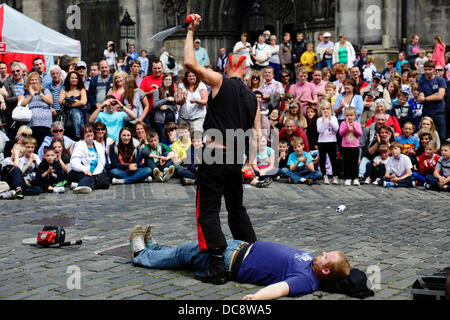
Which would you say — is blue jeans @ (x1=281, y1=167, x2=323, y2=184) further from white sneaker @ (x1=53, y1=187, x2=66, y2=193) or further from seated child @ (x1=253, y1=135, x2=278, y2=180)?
white sneaker @ (x1=53, y1=187, x2=66, y2=193)

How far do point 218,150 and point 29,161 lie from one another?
21.4ft

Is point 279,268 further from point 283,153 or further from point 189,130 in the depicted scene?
point 189,130

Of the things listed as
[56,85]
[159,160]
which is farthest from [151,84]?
[159,160]

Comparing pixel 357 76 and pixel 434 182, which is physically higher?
pixel 357 76

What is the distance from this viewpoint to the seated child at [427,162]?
11.6m

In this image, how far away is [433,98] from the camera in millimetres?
13047

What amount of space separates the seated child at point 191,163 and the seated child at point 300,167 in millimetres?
1633

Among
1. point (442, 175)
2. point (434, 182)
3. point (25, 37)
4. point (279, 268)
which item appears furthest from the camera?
point (25, 37)

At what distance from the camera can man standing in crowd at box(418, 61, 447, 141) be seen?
13.1 m

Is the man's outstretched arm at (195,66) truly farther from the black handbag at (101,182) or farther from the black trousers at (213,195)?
the black handbag at (101,182)

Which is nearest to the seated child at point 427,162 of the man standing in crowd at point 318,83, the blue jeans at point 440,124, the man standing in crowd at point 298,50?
the blue jeans at point 440,124

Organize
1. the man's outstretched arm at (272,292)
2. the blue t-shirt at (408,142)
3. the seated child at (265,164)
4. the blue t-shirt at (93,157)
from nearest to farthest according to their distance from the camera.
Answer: the man's outstretched arm at (272,292) → the blue t-shirt at (93,157) → the seated child at (265,164) → the blue t-shirt at (408,142)
